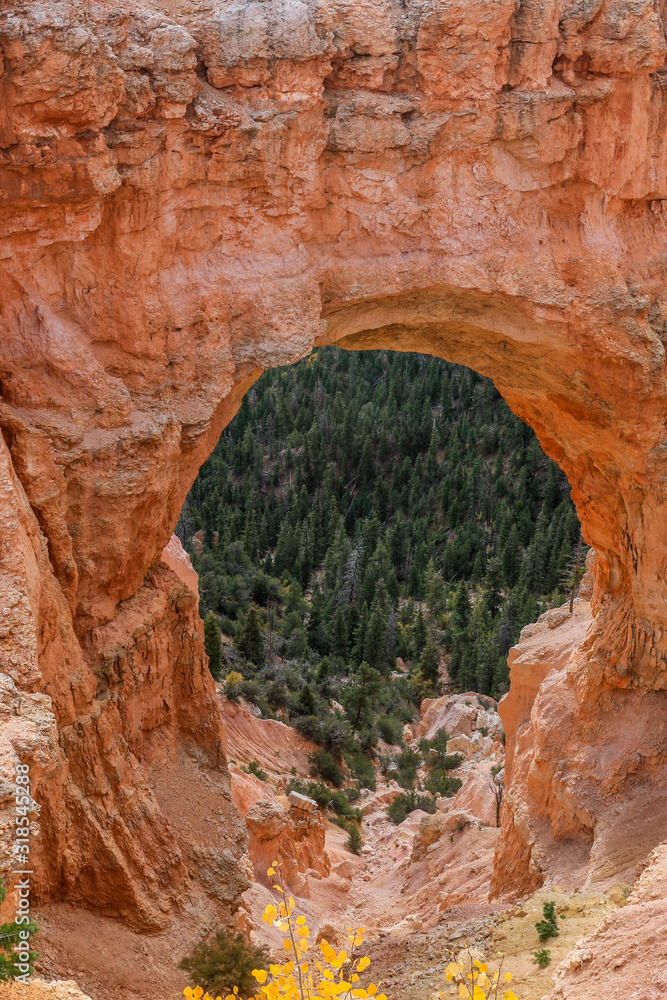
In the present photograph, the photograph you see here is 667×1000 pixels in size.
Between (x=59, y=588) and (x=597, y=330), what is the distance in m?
6.79

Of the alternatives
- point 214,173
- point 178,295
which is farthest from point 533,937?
point 214,173

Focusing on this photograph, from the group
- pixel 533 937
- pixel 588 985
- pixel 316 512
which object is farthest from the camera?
pixel 316 512

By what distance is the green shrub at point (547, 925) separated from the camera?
33.2 ft

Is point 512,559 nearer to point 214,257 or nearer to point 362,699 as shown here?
point 362,699

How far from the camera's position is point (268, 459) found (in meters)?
57.9

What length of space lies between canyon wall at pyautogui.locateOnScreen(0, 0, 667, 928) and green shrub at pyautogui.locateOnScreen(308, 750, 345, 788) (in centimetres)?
1173

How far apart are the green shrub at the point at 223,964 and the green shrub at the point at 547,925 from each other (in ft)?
10.2

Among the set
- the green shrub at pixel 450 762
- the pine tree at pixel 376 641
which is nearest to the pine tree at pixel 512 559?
the pine tree at pixel 376 641

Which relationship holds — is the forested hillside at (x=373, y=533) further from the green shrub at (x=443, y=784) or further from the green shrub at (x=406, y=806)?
the green shrub at (x=406, y=806)

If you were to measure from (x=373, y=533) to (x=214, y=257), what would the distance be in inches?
1510

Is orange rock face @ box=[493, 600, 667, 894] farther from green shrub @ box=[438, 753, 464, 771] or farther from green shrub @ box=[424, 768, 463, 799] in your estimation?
green shrub @ box=[438, 753, 464, 771]

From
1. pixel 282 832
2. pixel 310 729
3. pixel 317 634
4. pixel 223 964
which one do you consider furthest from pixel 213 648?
pixel 223 964

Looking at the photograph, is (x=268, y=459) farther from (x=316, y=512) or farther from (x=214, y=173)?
(x=214, y=173)

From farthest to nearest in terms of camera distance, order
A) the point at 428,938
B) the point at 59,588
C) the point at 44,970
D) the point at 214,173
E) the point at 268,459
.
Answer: the point at 268,459, the point at 428,938, the point at 214,173, the point at 59,588, the point at 44,970
